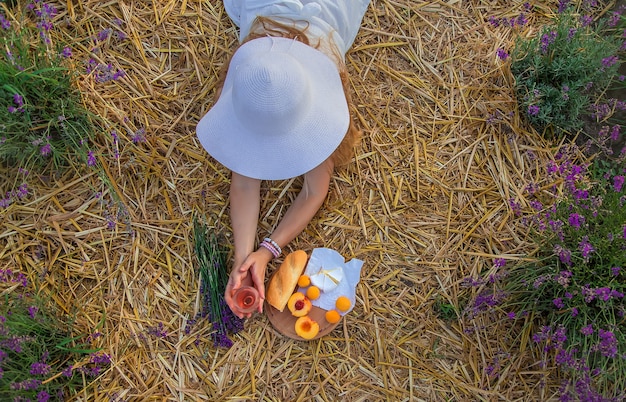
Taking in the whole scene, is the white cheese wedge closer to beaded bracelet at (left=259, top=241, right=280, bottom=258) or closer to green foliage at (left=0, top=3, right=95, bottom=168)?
beaded bracelet at (left=259, top=241, right=280, bottom=258)

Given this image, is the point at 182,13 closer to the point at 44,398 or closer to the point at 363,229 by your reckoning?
the point at 363,229

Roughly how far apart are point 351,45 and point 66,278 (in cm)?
164

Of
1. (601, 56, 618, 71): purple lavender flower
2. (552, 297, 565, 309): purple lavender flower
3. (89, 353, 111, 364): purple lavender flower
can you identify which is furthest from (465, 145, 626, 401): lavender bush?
(89, 353, 111, 364): purple lavender flower

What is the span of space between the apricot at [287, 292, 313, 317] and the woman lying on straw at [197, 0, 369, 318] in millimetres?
123

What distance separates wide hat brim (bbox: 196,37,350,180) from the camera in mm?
1789

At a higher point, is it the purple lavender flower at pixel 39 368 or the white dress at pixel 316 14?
the white dress at pixel 316 14

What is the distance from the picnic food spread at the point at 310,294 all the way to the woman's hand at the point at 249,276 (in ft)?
0.22

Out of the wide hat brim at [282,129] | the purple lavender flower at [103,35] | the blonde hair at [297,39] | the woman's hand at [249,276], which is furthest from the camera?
the purple lavender flower at [103,35]

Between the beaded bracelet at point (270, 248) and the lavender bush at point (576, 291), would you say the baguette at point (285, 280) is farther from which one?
the lavender bush at point (576, 291)

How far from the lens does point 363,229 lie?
91.0 inches

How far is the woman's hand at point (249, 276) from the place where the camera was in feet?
6.91

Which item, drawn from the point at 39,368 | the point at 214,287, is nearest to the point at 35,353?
the point at 39,368

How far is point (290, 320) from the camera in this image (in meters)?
2.18

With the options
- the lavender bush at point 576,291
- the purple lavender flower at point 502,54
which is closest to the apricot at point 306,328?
the lavender bush at point 576,291
